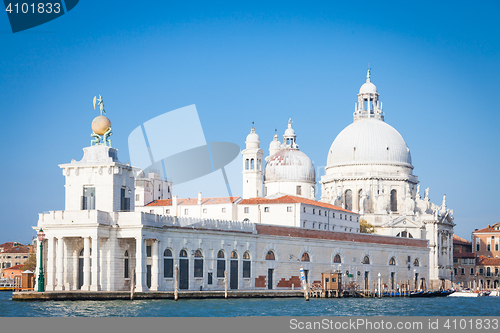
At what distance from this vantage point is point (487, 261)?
10569cm

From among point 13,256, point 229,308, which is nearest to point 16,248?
point 13,256

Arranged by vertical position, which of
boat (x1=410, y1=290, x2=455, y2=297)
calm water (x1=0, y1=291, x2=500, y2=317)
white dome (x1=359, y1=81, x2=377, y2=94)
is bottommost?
boat (x1=410, y1=290, x2=455, y2=297)

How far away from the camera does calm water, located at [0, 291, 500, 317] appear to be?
43.4m

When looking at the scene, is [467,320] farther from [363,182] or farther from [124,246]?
[363,182]

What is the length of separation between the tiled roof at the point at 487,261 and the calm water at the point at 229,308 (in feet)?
156

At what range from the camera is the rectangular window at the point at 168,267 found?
5591 centimetres

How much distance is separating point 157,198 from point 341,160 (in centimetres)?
2100

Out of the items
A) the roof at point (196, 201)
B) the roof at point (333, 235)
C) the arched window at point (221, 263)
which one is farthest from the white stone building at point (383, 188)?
the arched window at point (221, 263)

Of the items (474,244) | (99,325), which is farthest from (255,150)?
(99,325)

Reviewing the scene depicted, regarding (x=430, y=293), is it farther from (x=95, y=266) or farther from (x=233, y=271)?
(x=95, y=266)

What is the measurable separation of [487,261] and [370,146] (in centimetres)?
2188

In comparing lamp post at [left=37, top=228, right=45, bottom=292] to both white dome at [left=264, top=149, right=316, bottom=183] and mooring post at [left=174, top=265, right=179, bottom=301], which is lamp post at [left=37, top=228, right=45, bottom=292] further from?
white dome at [left=264, top=149, right=316, bottom=183]

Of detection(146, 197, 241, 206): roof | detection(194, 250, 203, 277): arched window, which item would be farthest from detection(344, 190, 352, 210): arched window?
detection(194, 250, 203, 277): arched window

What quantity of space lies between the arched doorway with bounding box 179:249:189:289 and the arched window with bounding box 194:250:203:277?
34.0 inches
